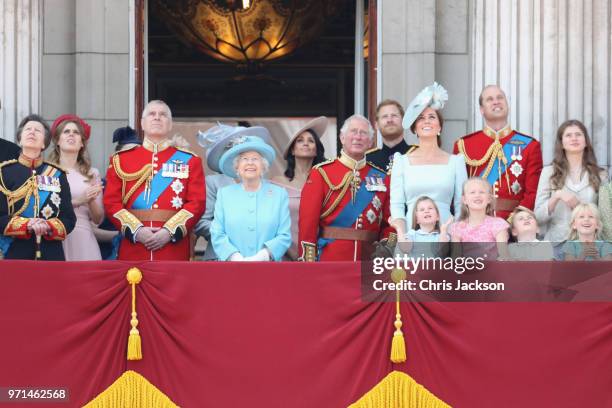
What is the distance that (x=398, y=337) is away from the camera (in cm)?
867

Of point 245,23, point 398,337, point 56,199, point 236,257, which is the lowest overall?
point 398,337

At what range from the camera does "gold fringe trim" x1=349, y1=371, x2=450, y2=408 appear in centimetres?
866

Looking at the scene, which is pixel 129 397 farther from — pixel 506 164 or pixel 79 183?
pixel 506 164

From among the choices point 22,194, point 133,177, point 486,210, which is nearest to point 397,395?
point 486,210

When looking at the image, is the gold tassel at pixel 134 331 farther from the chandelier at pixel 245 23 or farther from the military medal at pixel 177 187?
the chandelier at pixel 245 23

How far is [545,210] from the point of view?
10.0 meters

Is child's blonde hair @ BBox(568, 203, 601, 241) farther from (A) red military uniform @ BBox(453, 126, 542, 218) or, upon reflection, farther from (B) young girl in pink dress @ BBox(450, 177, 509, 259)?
(A) red military uniform @ BBox(453, 126, 542, 218)

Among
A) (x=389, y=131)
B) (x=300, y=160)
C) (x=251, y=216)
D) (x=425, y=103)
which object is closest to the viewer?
(x=251, y=216)

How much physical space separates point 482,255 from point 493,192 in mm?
1113

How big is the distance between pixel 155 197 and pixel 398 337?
7.47 ft

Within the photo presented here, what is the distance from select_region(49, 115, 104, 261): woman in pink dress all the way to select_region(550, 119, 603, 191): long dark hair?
3138 mm

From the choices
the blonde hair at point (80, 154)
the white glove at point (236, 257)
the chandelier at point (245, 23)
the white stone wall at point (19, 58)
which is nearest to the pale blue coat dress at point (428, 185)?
the white glove at point (236, 257)

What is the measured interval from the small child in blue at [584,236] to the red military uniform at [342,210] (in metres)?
1.28

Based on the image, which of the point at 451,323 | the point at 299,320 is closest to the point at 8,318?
the point at 299,320
